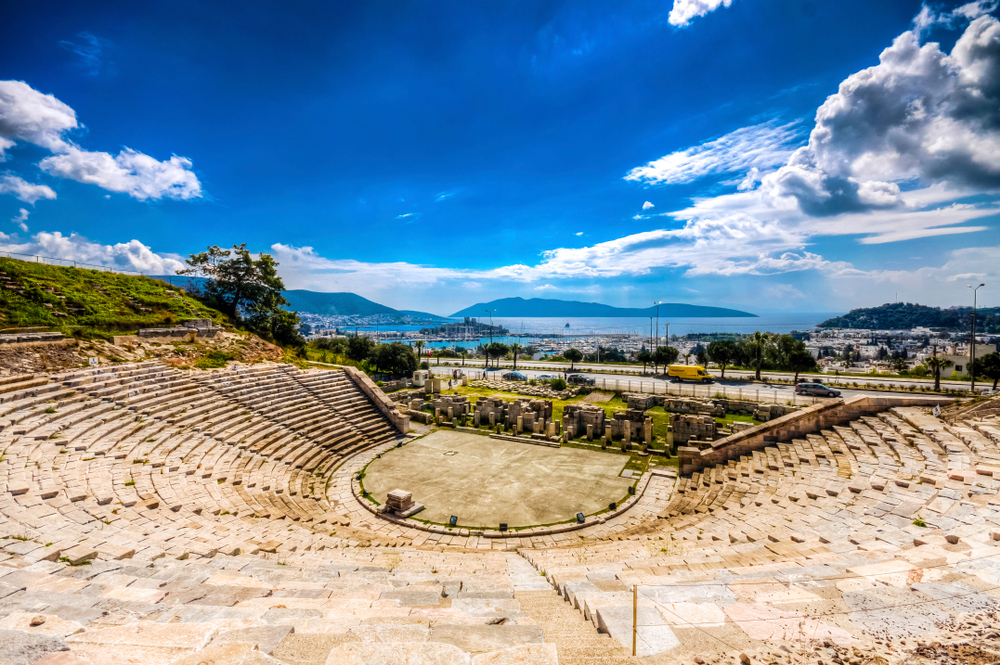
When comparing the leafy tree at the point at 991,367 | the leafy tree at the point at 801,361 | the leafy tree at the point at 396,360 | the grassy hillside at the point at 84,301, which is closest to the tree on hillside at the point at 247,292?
the grassy hillside at the point at 84,301

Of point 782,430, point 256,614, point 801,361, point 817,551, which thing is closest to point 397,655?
point 256,614

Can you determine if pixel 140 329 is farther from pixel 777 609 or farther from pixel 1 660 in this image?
pixel 777 609

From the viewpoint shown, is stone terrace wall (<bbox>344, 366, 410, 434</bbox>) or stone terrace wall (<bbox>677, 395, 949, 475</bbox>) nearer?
stone terrace wall (<bbox>677, 395, 949, 475</bbox>)

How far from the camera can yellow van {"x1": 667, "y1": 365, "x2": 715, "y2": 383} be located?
41.4m

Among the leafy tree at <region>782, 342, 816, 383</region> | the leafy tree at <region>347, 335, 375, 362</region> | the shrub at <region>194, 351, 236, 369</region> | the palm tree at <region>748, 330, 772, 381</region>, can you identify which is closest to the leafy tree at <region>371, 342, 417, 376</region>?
the leafy tree at <region>347, 335, 375, 362</region>

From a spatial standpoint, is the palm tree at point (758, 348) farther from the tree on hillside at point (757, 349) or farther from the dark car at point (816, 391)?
the dark car at point (816, 391)

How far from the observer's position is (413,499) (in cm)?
1473

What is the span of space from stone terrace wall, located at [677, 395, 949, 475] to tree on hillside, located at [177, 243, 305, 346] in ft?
102

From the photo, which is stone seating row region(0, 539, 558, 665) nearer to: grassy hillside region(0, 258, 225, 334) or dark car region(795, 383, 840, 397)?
grassy hillside region(0, 258, 225, 334)

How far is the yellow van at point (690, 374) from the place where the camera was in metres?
41.4

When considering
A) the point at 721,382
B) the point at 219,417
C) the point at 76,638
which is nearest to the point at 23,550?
the point at 76,638

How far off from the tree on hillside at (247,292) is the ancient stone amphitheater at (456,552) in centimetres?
1512

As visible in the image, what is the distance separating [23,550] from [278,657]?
6.35m

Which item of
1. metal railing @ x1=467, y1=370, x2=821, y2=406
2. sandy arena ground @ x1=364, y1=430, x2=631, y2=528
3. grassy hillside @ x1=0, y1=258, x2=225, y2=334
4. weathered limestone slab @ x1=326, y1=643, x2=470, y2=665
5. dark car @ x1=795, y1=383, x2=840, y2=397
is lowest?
sandy arena ground @ x1=364, y1=430, x2=631, y2=528
